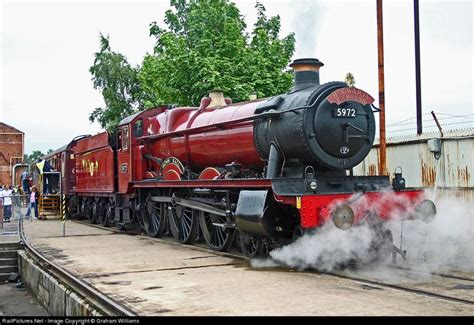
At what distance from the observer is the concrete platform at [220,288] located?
17.8 feet

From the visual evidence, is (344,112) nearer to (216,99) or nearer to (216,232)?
(216,232)

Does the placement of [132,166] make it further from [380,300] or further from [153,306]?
[380,300]

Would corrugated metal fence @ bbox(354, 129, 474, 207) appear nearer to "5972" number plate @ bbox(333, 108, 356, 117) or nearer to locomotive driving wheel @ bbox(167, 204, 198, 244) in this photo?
"5972" number plate @ bbox(333, 108, 356, 117)

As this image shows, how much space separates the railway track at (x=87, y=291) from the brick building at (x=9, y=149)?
46338 millimetres

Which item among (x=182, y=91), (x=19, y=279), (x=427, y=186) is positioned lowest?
(x=19, y=279)

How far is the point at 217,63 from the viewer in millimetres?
18625

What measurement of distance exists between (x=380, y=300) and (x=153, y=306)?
2.38 metres

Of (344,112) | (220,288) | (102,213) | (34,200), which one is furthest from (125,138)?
(34,200)

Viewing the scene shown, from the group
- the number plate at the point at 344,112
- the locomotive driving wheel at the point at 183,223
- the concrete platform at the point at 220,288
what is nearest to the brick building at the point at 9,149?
the locomotive driving wheel at the point at 183,223

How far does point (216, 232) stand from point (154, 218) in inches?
129

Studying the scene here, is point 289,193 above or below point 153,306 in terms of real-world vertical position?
above

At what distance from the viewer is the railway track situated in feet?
18.8

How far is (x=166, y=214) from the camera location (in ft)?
41.8

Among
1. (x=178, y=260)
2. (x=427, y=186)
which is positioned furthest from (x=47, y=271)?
(x=427, y=186)
